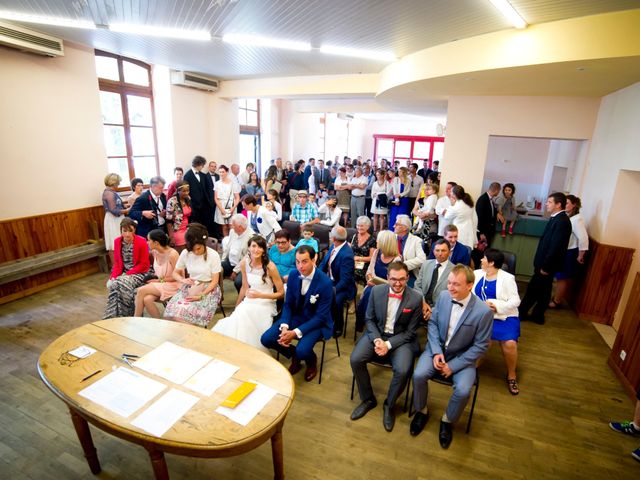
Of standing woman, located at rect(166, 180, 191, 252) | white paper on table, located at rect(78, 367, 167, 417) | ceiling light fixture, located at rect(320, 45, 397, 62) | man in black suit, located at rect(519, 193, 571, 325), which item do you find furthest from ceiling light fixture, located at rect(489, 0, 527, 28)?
standing woman, located at rect(166, 180, 191, 252)

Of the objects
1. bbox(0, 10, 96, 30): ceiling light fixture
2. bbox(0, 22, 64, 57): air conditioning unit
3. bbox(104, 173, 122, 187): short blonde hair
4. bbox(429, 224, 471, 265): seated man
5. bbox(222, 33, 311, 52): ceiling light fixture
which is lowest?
bbox(429, 224, 471, 265): seated man

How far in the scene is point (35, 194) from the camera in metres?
5.29

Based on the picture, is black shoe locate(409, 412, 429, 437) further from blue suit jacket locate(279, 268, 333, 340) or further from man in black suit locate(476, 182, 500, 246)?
man in black suit locate(476, 182, 500, 246)

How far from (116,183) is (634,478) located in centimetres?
695

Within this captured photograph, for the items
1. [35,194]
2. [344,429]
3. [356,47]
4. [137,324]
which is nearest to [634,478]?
[344,429]

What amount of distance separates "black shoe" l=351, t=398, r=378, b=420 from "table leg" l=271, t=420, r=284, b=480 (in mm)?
862

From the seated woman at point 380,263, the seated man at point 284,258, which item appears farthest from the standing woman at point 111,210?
the seated woman at point 380,263

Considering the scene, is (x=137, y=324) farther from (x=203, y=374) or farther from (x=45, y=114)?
(x=45, y=114)

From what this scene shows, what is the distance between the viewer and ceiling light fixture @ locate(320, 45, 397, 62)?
16.1ft

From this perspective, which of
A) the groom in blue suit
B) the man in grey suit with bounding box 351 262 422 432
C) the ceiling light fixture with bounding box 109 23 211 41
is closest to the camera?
the man in grey suit with bounding box 351 262 422 432

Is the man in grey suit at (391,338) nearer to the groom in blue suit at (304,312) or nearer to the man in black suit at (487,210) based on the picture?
the groom in blue suit at (304,312)

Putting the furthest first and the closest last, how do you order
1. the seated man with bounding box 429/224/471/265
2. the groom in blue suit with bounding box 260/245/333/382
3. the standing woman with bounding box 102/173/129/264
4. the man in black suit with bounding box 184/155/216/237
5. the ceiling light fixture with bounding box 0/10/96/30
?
the man in black suit with bounding box 184/155/216/237
the standing woman with bounding box 102/173/129/264
the ceiling light fixture with bounding box 0/10/96/30
the seated man with bounding box 429/224/471/265
the groom in blue suit with bounding box 260/245/333/382

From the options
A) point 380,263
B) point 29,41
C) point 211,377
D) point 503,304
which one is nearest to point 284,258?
point 380,263

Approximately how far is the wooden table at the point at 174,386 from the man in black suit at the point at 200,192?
3.66m
